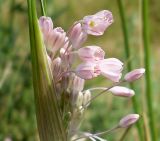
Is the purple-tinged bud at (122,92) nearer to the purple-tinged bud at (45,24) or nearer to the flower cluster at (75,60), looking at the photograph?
the flower cluster at (75,60)

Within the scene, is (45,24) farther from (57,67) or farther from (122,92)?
(122,92)

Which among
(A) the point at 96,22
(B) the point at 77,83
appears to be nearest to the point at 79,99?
(B) the point at 77,83

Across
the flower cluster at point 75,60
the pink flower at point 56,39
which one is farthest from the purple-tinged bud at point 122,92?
the pink flower at point 56,39

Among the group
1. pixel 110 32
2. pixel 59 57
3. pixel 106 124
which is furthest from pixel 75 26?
pixel 110 32

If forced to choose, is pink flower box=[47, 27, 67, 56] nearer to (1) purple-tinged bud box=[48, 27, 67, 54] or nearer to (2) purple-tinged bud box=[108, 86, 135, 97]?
(1) purple-tinged bud box=[48, 27, 67, 54]

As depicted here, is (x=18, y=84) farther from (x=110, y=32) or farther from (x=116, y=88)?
(x=110, y=32)

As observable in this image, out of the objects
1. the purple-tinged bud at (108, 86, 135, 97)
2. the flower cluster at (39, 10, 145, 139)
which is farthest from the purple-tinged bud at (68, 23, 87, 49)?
the purple-tinged bud at (108, 86, 135, 97)
